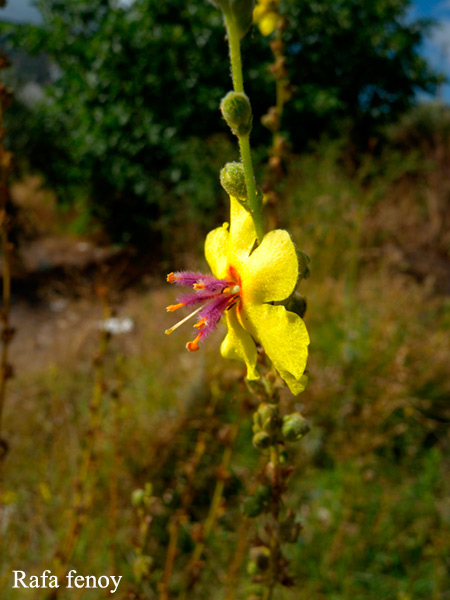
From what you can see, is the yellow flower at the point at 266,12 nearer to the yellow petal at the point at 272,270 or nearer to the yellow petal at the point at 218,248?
the yellow petal at the point at 218,248

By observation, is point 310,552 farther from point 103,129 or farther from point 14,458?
point 103,129

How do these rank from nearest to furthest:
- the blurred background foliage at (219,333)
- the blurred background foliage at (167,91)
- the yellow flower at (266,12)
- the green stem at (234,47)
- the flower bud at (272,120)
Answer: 1. the green stem at (234,47)
2. the yellow flower at (266,12)
3. the flower bud at (272,120)
4. the blurred background foliage at (219,333)
5. the blurred background foliage at (167,91)

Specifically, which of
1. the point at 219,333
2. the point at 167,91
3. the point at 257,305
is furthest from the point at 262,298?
the point at 167,91

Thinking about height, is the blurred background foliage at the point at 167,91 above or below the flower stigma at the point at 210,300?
above

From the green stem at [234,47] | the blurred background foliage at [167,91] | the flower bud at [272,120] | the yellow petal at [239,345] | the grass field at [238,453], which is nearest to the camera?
the green stem at [234,47]

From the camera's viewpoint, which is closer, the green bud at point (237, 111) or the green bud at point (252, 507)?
the green bud at point (237, 111)

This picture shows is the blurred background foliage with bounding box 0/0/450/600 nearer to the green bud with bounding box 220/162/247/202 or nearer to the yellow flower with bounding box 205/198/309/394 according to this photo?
the yellow flower with bounding box 205/198/309/394

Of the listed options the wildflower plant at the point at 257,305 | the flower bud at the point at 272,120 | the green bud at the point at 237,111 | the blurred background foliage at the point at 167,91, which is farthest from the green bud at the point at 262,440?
the blurred background foliage at the point at 167,91

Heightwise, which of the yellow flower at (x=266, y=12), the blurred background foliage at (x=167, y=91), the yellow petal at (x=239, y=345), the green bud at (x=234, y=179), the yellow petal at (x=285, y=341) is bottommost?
the yellow petal at (x=285, y=341)
